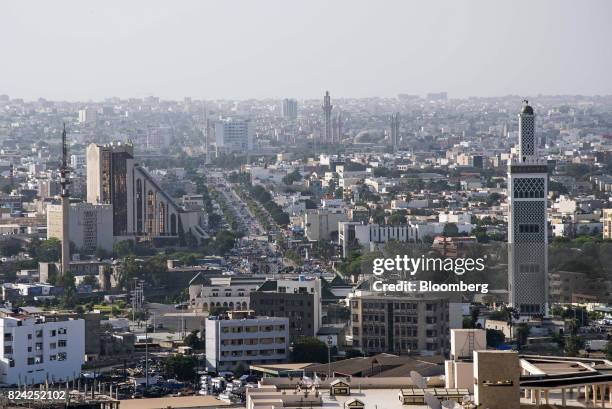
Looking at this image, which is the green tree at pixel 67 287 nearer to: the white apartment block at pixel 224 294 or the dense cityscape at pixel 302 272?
the dense cityscape at pixel 302 272

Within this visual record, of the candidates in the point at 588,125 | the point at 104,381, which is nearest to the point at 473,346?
the point at 104,381

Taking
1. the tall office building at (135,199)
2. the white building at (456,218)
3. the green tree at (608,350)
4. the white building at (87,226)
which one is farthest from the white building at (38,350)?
the tall office building at (135,199)

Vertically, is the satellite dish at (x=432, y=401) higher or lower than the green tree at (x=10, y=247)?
higher

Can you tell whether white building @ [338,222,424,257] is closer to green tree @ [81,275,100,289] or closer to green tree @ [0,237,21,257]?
green tree @ [81,275,100,289]

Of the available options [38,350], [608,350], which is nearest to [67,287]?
[38,350]

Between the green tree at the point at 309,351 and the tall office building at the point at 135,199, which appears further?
the tall office building at the point at 135,199

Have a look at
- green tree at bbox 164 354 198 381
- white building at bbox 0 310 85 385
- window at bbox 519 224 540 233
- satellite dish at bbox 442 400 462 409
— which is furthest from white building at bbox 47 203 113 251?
satellite dish at bbox 442 400 462 409
